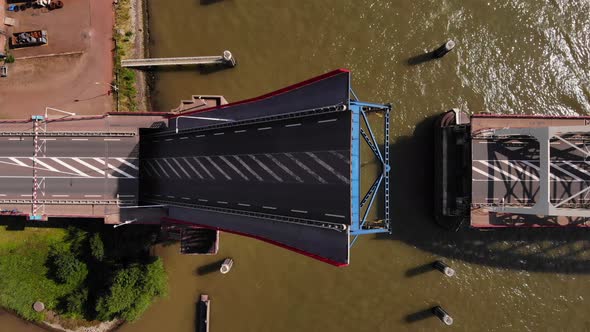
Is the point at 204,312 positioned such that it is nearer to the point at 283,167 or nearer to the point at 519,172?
the point at 283,167

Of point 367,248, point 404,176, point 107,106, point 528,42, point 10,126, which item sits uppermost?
point 528,42

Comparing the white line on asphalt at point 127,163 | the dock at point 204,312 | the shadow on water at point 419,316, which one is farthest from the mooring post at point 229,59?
the shadow on water at point 419,316

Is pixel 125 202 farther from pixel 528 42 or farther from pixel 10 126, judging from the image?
pixel 528 42

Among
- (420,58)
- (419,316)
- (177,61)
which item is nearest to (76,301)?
(177,61)

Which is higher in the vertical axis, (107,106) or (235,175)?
(107,106)

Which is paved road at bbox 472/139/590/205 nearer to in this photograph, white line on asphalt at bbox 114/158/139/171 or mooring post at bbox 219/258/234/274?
mooring post at bbox 219/258/234/274

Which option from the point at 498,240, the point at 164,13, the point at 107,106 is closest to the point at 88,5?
the point at 164,13
